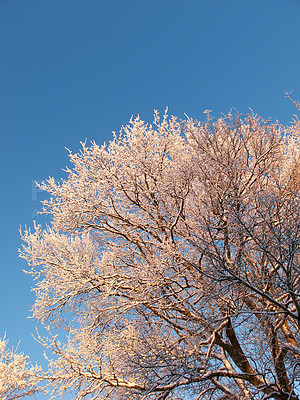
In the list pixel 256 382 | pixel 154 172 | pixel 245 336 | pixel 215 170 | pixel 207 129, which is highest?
pixel 207 129

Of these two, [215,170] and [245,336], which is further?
[215,170]

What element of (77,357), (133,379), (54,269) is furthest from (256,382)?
(54,269)

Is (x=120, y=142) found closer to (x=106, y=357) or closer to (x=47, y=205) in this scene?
(x=47, y=205)

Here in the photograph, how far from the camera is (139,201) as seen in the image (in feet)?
25.6

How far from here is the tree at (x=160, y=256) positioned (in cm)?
601

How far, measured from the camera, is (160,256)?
20.6 feet

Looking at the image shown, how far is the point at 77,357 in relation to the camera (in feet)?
23.5

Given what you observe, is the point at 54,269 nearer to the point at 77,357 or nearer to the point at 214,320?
the point at 77,357

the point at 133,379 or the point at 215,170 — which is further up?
the point at 215,170

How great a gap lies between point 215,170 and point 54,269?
4.31 meters

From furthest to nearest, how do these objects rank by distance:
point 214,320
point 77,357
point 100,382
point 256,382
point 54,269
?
point 54,269 < point 77,357 < point 100,382 < point 256,382 < point 214,320

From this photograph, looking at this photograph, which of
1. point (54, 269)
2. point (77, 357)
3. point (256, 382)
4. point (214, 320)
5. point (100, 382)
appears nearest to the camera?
point (214, 320)

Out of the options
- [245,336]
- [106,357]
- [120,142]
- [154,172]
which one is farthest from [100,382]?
[120,142]

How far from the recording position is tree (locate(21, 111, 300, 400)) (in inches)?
237
